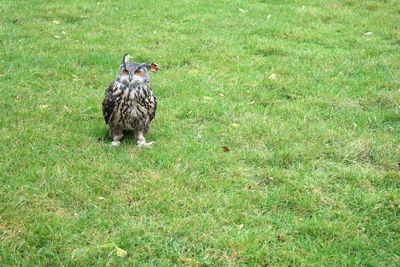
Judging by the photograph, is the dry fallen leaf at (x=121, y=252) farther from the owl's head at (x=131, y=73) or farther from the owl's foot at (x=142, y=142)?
the owl's head at (x=131, y=73)

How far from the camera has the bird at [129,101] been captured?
6.06 m

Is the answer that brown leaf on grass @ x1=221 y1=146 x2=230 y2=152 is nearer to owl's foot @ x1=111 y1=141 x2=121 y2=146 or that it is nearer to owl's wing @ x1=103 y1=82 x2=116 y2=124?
owl's foot @ x1=111 y1=141 x2=121 y2=146

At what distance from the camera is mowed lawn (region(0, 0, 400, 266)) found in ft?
14.7

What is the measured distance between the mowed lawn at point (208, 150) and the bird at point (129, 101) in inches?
11.0

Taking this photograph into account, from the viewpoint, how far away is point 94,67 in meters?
9.12

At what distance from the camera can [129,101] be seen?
241 inches

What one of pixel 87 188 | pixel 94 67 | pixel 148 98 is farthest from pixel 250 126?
pixel 94 67

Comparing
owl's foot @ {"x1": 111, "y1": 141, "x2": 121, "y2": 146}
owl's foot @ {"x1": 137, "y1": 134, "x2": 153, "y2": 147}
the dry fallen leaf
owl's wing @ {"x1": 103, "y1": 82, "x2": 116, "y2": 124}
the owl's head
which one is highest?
the owl's head

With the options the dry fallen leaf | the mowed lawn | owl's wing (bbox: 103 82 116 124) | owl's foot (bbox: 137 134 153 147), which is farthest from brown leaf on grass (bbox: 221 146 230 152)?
the dry fallen leaf

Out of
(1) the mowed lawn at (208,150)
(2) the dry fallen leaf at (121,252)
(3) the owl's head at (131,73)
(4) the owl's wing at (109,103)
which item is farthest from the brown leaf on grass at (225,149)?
(2) the dry fallen leaf at (121,252)

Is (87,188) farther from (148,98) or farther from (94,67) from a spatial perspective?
(94,67)

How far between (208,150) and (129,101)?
3.80 feet

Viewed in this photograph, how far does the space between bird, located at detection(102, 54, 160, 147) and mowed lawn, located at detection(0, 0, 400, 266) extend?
0.28 metres

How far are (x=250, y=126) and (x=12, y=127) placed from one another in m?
3.21
